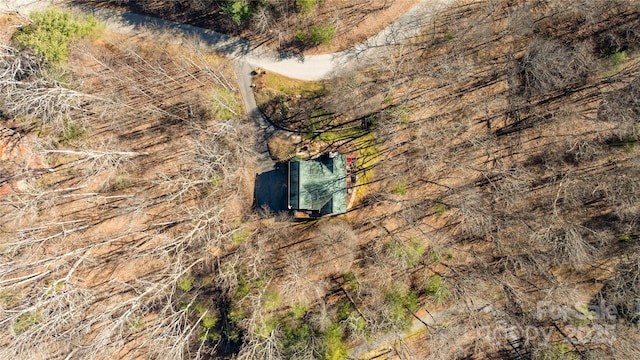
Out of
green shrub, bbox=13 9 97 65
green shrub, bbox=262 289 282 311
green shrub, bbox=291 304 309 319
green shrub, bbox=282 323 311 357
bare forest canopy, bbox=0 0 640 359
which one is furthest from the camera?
bare forest canopy, bbox=0 0 640 359

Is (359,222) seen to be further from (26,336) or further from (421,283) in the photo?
(26,336)

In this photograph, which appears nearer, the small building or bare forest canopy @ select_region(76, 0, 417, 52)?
the small building

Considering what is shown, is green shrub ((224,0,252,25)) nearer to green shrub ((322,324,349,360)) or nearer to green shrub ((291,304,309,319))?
green shrub ((291,304,309,319))

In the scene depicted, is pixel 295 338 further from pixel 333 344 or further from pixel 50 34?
pixel 50 34

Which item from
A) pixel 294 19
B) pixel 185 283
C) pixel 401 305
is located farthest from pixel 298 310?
pixel 294 19

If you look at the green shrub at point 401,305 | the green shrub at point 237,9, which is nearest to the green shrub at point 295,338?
the green shrub at point 401,305

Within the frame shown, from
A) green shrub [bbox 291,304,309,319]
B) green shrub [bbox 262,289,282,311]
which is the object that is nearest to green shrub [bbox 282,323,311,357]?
green shrub [bbox 291,304,309,319]

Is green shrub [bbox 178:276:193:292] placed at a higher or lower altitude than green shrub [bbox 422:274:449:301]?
higher
